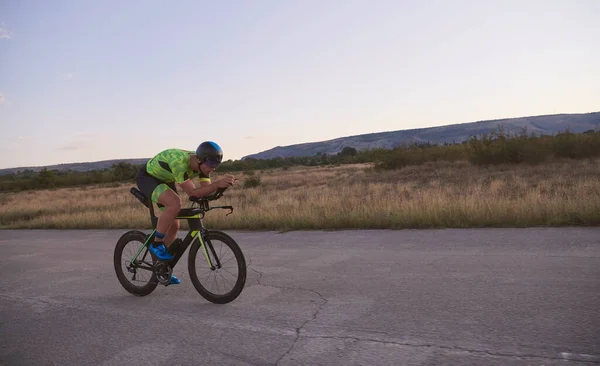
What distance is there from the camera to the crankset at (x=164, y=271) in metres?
5.30

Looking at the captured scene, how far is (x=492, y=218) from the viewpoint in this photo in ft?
29.2

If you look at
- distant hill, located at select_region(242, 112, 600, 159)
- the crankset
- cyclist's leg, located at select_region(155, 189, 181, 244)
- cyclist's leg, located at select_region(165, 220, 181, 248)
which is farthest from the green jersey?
distant hill, located at select_region(242, 112, 600, 159)

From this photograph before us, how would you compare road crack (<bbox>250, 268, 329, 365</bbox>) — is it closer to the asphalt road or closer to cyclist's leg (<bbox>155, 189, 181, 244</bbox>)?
the asphalt road

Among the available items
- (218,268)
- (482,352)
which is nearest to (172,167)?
(218,268)

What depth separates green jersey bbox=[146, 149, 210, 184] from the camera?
4852 millimetres

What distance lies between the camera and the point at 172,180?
533 centimetres

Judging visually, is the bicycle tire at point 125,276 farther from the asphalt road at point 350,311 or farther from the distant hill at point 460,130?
the distant hill at point 460,130

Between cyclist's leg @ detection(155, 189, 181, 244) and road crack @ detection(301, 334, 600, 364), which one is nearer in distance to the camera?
road crack @ detection(301, 334, 600, 364)

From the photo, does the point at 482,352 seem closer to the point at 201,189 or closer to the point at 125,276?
the point at 201,189

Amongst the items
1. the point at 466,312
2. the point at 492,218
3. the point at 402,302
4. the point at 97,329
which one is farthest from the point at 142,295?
the point at 492,218

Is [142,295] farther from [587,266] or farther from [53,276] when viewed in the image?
[587,266]

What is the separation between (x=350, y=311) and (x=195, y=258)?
180cm

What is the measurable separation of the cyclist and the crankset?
121 mm

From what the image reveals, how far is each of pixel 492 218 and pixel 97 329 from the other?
7262 millimetres
